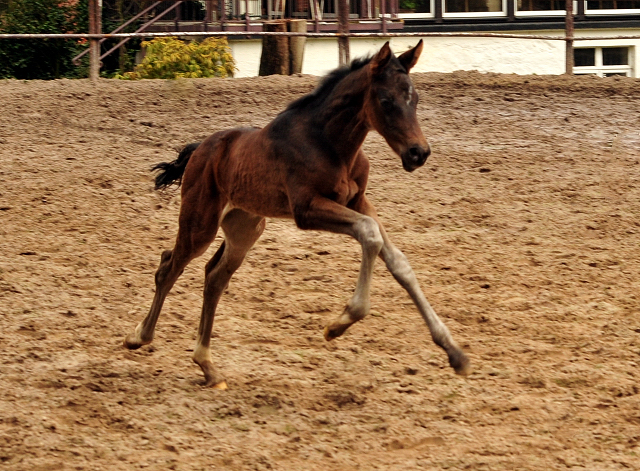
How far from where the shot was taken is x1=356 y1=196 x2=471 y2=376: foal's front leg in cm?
448

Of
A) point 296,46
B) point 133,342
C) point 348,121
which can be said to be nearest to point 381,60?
point 348,121

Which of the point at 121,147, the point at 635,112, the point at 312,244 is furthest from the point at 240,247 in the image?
the point at 635,112

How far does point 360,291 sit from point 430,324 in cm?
37

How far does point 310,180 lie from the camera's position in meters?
4.93

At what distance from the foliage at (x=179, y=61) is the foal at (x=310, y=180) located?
7045 mm

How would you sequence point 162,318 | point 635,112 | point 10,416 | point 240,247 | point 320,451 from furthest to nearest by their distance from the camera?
1. point 635,112
2. point 162,318
3. point 240,247
4. point 10,416
5. point 320,451

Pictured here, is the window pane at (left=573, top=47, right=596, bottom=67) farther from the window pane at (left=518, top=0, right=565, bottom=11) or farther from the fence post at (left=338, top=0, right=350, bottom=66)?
the fence post at (left=338, top=0, right=350, bottom=66)

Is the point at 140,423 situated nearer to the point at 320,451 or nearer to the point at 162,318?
the point at 320,451

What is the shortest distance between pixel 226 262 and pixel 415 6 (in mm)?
12629

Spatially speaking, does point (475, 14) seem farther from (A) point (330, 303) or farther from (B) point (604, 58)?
(A) point (330, 303)

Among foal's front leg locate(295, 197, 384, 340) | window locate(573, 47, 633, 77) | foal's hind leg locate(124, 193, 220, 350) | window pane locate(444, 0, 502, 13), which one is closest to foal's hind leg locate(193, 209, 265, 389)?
foal's hind leg locate(124, 193, 220, 350)

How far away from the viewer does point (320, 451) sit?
4.56m

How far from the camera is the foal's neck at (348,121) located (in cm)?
495

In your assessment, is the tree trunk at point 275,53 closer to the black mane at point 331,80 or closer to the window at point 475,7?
the window at point 475,7
